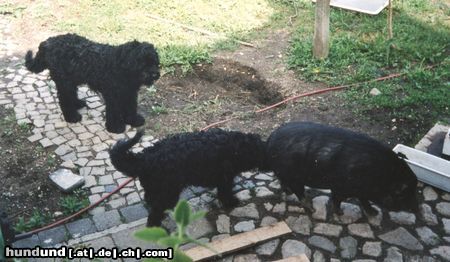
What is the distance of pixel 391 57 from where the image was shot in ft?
25.5

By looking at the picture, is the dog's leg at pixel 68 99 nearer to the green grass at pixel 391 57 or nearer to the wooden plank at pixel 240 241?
the wooden plank at pixel 240 241

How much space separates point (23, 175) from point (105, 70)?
1.60 meters

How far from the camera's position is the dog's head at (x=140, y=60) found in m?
5.43

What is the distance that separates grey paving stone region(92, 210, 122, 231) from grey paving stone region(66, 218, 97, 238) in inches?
2.1

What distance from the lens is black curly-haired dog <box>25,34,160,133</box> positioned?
18.1 feet

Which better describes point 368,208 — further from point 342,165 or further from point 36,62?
point 36,62

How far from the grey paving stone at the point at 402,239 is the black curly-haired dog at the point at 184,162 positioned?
1.45 metres

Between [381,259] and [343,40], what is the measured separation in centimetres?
509

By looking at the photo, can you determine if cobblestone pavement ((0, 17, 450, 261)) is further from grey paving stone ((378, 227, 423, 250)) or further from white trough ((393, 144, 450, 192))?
white trough ((393, 144, 450, 192))

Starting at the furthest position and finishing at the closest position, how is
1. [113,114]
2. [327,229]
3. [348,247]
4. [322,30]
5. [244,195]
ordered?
[322,30] < [113,114] < [244,195] < [327,229] < [348,247]

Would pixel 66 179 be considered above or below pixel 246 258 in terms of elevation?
above

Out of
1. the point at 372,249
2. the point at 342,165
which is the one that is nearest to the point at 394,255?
the point at 372,249

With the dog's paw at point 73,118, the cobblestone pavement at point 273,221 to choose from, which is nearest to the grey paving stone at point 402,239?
the cobblestone pavement at point 273,221

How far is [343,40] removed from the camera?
27.4 feet
